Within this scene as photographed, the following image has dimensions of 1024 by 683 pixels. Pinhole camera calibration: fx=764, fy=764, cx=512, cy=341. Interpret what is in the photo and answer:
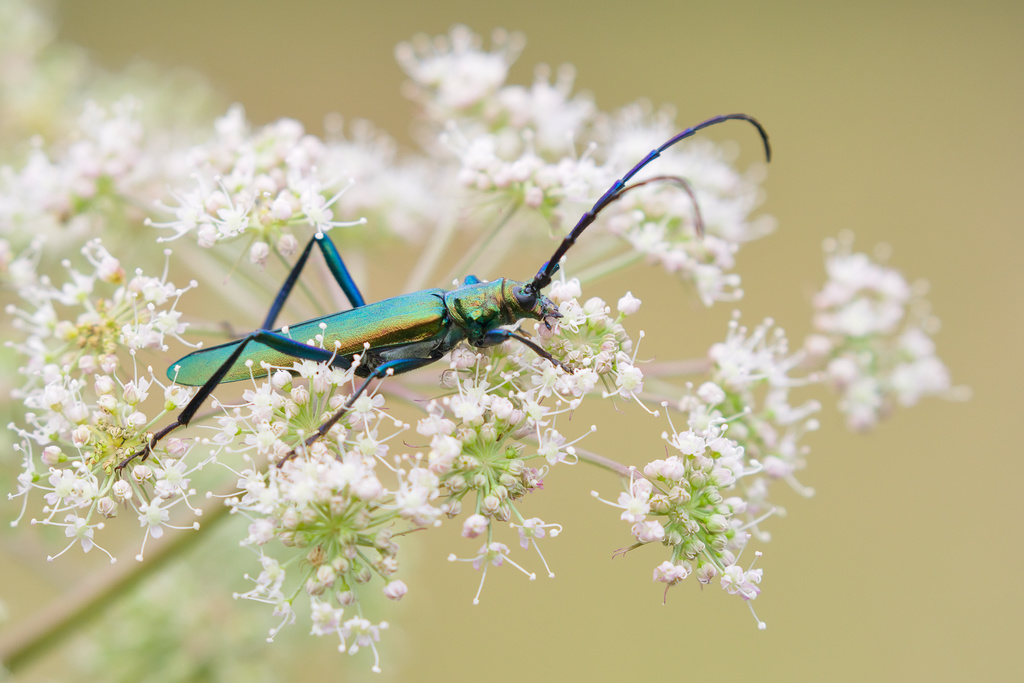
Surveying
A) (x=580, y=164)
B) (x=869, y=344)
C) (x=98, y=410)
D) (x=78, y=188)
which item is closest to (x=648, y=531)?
(x=580, y=164)

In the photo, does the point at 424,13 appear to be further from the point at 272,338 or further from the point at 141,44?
the point at 272,338

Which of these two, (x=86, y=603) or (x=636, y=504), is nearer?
(x=636, y=504)

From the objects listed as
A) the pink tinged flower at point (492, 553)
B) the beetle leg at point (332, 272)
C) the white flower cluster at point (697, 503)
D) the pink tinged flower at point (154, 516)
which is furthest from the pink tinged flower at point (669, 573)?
the pink tinged flower at point (154, 516)

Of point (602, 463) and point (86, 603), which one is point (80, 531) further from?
point (602, 463)

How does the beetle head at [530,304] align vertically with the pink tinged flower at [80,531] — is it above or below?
above

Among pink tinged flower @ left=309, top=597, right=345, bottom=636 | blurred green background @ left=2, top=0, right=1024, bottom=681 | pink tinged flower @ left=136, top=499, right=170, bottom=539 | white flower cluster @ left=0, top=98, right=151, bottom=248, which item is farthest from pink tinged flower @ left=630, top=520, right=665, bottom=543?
blurred green background @ left=2, top=0, right=1024, bottom=681

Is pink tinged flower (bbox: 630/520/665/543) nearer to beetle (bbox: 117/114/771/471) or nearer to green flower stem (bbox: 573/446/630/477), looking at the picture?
green flower stem (bbox: 573/446/630/477)

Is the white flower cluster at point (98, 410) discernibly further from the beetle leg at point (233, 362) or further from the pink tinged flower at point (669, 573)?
the pink tinged flower at point (669, 573)
